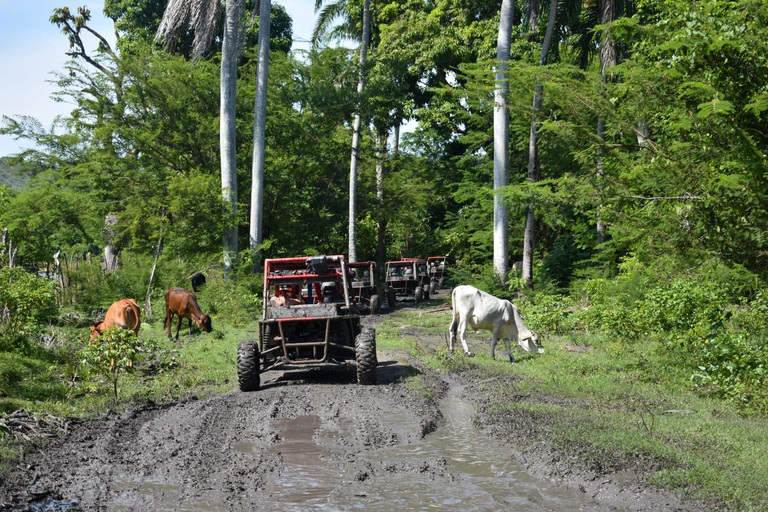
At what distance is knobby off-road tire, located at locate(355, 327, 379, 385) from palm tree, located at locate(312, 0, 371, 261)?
65.9 feet

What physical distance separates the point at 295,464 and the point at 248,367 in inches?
155

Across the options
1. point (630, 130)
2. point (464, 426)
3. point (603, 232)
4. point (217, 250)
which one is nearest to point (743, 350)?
point (464, 426)

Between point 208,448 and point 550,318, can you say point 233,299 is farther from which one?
point 208,448

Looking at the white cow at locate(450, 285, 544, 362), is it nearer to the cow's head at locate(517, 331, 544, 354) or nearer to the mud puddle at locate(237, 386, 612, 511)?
the cow's head at locate(517, 331, 544, 354)

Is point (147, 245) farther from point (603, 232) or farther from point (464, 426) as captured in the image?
point (464, 426)

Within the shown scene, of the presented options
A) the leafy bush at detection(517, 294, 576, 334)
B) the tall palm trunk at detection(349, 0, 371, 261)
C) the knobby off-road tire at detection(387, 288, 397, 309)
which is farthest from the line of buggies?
the tall palm trunk at detection(349, 0, 371, 261)

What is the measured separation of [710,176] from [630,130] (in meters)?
3.37

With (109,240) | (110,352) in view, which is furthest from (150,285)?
(110,352)

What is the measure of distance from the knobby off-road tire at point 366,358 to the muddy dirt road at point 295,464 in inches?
34.0

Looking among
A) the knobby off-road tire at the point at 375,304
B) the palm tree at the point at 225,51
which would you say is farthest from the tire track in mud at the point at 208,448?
the palm tree at the point at 225,51

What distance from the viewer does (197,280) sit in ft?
78.0

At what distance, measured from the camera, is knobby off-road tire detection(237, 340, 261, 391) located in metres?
10.8

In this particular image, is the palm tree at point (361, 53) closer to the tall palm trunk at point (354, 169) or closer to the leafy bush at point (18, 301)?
the tall palm trunk at point (354, 169)

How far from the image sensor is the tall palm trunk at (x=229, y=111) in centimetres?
2320
